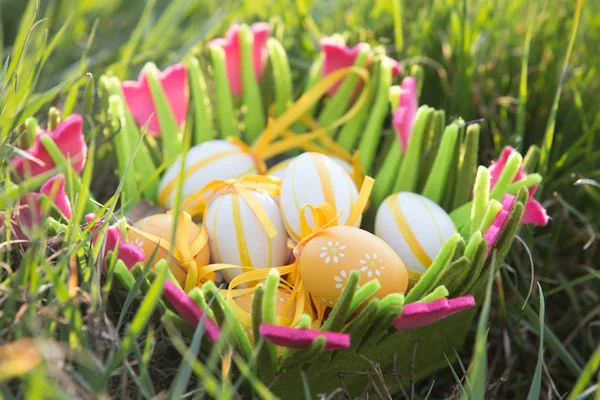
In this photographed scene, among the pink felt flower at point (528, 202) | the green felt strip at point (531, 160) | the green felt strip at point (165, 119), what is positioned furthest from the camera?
the green felt strip at point (165, 119)

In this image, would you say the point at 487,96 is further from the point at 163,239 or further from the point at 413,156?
the point at 163,239

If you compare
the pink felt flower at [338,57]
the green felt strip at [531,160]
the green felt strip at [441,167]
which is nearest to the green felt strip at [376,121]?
the pink felt flower at [338,57]

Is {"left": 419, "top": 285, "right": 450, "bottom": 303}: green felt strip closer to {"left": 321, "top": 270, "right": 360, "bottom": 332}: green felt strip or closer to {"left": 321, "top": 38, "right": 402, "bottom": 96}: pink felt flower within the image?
{"left": 321, "top": 270, "right": 360, "bottom": 332}: green felt strip

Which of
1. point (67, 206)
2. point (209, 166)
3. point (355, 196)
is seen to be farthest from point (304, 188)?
point (67, 206)

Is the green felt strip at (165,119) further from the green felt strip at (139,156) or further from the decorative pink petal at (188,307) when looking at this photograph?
the decorative pink petal at (188,307)

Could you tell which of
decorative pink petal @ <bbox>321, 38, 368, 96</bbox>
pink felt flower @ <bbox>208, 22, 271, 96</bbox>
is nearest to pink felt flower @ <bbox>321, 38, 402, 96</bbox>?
decorative pink petal @ <bbox>321, 38, 368, 96</bbox>

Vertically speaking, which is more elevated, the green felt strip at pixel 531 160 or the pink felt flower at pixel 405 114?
the pink felt flower at pixel 405 114

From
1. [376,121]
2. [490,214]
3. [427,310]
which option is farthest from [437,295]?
[376,121]
